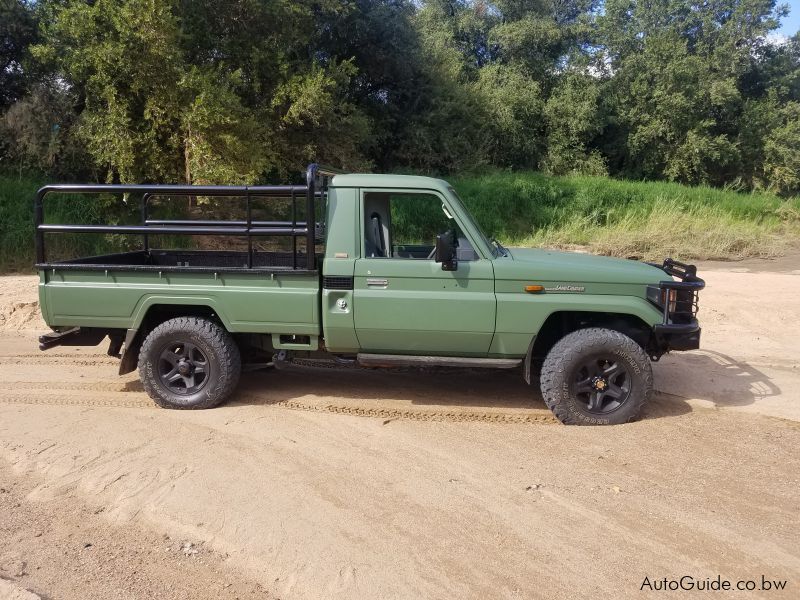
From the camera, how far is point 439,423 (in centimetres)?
540

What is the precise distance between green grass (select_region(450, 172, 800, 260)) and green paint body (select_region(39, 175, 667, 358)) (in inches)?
455

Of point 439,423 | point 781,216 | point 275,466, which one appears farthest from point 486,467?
point 781,216

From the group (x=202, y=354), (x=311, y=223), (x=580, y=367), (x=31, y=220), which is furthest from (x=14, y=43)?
(x=580, y=367)

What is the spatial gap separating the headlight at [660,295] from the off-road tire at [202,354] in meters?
3.47

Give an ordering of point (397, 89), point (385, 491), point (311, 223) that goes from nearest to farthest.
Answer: point (385, 491), point (311, 223), point (397, 89)

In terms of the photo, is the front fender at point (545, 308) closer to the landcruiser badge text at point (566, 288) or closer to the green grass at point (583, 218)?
the landcruiser badge text at point (566, 288)

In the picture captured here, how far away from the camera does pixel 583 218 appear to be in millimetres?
18750

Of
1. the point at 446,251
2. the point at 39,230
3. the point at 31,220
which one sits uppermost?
the point at 31,220

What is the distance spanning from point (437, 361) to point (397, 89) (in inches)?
705

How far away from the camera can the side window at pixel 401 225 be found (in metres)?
5.49

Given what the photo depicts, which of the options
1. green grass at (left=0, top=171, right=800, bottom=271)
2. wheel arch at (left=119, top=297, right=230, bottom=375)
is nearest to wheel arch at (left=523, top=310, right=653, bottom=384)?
Answer: wheel arch at (left=119, top=297, right=230, bottom=375)

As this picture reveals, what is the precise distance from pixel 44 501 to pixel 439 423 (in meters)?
2.83

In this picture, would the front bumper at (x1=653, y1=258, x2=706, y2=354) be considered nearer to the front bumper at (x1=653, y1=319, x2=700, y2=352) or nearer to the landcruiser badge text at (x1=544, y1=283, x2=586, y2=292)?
the front bumper at (x1=653, y1=319, x2=700, y2=352)

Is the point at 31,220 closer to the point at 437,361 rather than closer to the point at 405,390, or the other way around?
the point at 405,390
